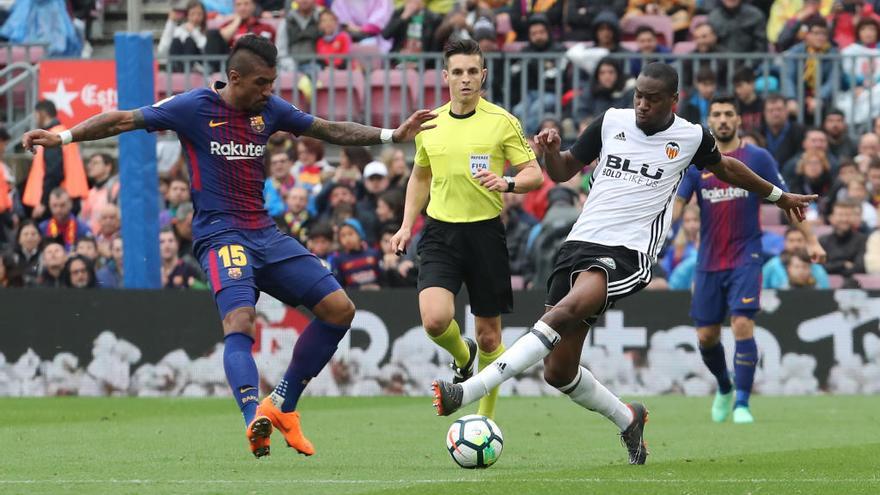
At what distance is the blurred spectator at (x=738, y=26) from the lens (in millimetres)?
21422

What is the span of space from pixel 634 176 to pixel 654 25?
12364 mm

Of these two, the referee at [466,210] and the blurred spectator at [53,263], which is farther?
the blurred spectator at [53,263]

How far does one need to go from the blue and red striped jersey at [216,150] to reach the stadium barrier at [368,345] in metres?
7.35

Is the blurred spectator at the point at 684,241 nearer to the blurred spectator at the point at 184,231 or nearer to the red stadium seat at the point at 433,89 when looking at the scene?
the red stadium seat at the point at 433,89

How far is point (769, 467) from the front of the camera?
31.6ft

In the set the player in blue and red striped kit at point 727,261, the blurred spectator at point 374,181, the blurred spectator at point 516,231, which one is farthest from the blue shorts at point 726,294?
the blurred spectator at point 374,181

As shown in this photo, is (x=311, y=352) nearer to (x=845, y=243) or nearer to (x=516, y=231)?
(x=516, y=231)

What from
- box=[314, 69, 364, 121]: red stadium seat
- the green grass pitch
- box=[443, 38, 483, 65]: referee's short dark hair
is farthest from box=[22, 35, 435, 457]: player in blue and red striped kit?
box=[314, 69, 364, 121]: red stadium seat

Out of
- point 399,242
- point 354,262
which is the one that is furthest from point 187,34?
point 399,242

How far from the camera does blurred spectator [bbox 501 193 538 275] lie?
61.2 feet

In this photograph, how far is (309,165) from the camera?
66.8 feet

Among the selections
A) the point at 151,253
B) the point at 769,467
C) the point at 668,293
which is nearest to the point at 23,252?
the point at 151,253

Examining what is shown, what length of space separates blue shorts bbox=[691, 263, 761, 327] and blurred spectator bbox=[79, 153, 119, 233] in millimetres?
8472

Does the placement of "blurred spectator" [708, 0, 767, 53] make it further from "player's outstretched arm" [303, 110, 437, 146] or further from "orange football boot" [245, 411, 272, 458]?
"orange football boot" [245, 411, 272, 458]
